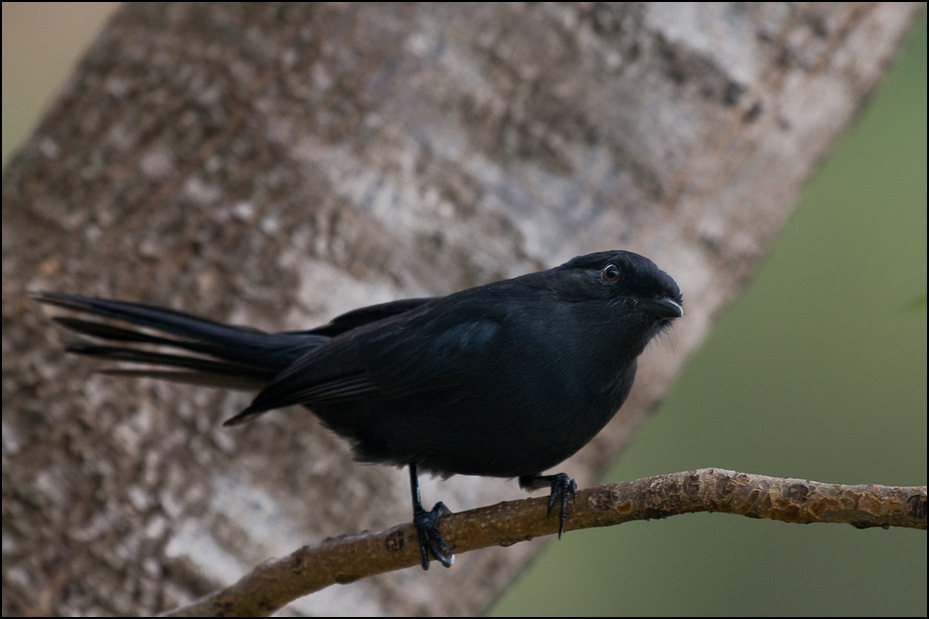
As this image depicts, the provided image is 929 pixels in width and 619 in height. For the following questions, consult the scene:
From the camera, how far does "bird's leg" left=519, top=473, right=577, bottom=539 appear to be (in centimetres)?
219

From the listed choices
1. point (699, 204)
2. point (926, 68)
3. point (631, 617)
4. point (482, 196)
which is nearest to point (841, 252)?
point (926, 68)

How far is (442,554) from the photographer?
255 centimetres

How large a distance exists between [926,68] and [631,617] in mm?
3758

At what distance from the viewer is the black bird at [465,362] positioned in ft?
8.03

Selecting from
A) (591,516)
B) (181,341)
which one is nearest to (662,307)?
(591,516)

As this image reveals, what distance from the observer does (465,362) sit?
258 centimetres

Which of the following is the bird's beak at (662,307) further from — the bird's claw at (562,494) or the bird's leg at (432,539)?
the bird's leg at (432,539)

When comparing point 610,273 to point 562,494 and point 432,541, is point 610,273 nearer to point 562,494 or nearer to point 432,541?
point 562,494

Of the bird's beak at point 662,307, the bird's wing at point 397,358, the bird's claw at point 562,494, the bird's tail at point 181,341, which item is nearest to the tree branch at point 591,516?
the bird's claw at point 562,494

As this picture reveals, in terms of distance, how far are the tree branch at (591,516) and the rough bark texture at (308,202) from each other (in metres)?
0.67

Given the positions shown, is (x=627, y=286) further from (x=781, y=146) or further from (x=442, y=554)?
(x=781, y=146)

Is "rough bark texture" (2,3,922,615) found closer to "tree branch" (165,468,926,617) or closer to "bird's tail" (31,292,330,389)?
"bird's tail" (31,292,330,389)

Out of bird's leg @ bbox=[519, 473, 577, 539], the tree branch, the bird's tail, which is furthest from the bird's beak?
the bird's tail

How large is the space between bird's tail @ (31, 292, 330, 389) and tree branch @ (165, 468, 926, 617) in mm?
797
